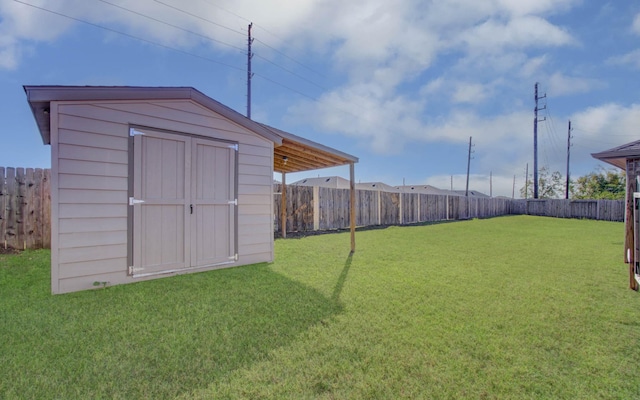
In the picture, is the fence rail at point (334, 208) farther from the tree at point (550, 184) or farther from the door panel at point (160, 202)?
the tree at point (550, 184)

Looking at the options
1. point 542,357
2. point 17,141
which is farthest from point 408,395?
point 17,141

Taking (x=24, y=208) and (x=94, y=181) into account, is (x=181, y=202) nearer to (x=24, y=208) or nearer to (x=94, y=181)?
(x=94, y=181)

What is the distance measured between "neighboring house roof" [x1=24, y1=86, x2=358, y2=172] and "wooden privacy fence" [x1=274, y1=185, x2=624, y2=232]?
2.82 metres

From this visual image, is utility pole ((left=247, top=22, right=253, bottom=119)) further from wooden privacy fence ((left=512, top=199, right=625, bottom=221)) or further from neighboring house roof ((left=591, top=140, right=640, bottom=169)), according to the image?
wooden privacy fence ((left=512, top=199, right=625, bottom=221))

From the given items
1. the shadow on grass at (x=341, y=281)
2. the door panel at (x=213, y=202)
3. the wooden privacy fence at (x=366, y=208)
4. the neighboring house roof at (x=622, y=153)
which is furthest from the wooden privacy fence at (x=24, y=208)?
the neighboring house roof at (x=622, y=153)

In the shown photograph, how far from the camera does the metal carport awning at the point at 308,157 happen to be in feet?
17.5

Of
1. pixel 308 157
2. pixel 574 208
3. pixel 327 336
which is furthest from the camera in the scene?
pixel 574 208

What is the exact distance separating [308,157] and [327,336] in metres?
4.91

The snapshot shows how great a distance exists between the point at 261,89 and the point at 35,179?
10.5 m

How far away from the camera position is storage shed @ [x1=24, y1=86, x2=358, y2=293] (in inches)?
127

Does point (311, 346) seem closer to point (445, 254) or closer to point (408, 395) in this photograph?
point (408, 395)

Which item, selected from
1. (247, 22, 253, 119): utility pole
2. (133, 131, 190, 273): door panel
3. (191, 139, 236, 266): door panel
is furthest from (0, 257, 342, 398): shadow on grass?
(247, 22, 253, 119): utility pole

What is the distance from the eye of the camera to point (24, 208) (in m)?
5.51

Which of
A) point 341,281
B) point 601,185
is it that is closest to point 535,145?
point 601,185
